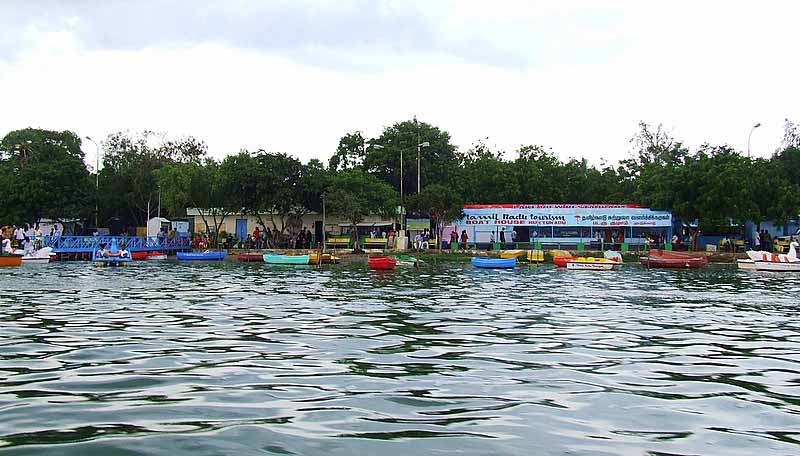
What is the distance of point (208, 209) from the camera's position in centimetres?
6172

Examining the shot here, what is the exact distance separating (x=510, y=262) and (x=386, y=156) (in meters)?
25.5

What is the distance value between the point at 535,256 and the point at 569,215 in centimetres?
793

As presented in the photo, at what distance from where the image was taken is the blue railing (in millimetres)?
50750

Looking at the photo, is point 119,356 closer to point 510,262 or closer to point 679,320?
point 679,320

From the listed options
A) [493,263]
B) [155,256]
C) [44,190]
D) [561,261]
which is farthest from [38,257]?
[561,261]

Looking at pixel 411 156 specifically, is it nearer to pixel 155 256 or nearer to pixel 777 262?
pixel 155 256

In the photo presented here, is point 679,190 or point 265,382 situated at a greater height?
point 679,190

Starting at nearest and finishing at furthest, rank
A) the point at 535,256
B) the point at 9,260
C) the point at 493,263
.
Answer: the point at 9,260
the point at 493,263
the point at 535,256

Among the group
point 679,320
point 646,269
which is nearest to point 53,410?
point 679,320

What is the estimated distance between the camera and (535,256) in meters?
48.6

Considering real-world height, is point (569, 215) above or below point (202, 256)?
above

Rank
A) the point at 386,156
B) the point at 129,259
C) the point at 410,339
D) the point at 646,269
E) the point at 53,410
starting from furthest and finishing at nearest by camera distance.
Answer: the point at 386,156 → the point at 129,259 → the point at 646,269 → the point at 410,339 → the point at 53,410

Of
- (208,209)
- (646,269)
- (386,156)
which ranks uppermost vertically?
(386,156)

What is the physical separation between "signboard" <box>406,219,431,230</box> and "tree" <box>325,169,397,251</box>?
230 cm
